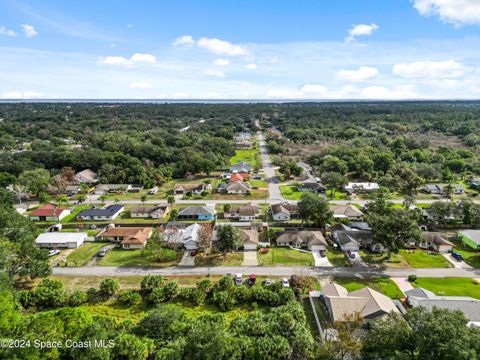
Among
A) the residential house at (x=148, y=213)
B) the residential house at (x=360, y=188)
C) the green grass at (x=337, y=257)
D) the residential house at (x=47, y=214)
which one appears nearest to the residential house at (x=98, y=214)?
the residential house at (x=148, y=213)

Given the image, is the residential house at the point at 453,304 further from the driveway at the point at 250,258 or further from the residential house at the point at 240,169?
the residential house at the point at 240,169

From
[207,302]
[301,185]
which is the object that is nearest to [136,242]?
[207,302]

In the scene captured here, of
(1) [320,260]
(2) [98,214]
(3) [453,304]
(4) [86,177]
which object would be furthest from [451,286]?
(4) [86,177]

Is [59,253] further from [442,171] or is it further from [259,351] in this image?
[442,171]

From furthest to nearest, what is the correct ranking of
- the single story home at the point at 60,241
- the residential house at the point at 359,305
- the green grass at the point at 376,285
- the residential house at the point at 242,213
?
the residential house at the point at 242,213 < the single story home at the point at 60,241 < the green grass at the point at 376,285 < the residential house at the point at 359,305

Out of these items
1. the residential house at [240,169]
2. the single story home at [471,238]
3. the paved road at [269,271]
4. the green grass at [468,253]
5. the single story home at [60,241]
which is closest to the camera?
the paved road at [269,271]

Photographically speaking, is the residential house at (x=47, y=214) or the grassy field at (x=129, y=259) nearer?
the grassy field at (x=129, y=259)

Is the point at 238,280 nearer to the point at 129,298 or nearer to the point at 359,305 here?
the point at 129,298
